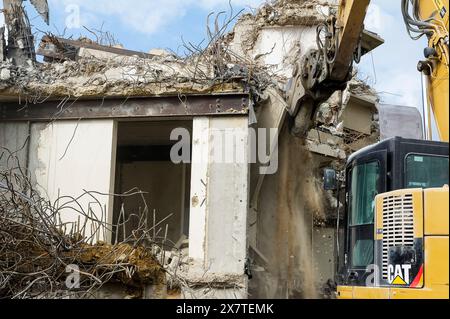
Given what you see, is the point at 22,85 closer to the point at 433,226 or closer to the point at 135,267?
the point at 135,267

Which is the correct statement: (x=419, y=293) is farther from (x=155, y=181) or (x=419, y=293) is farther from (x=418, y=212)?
(x=155, y=181)

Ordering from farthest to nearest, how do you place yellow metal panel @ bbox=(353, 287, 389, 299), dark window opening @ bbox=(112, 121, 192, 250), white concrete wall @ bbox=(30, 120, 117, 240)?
dark window opening @ bbox=(112, 121, 192, 250)
white concrete wall @ bbox=(30, 120, 117, 240)
yellow metal panel @ bbox=(353, 287, 389, 299)

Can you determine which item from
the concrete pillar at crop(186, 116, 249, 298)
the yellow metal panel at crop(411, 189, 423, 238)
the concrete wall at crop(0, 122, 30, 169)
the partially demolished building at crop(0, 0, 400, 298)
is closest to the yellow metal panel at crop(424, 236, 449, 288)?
the yellow metal panel at crop(411, 189, 423, 238)

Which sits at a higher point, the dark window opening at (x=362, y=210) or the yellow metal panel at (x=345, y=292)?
the dark window opening at (x=362, y=210)

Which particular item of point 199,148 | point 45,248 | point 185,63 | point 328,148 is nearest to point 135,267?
point 45,248

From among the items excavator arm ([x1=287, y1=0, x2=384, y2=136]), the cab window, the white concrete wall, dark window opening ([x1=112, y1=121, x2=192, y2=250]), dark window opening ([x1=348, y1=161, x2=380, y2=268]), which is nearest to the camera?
the cab window

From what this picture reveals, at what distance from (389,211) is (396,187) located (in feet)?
1.25

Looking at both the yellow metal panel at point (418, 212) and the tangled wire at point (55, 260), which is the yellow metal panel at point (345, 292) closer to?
the yellow metal panel at point (418, 212)

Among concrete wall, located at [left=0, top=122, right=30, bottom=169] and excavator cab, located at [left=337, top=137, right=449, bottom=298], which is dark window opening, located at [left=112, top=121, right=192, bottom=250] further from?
excavator cab, located at [left=337, top=137, right=449, bottom=298]

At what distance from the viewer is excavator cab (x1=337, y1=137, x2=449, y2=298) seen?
4340mm

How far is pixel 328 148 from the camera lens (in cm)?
888

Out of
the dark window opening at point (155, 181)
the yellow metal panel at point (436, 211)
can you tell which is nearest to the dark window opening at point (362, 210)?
A: the yellow metal panel at point (436, 211)

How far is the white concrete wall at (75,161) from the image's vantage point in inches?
285

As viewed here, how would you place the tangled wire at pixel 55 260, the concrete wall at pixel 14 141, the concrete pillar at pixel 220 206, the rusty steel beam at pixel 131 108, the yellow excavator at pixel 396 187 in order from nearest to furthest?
the yellow excavator at pixel 396 187 → the tangled wire at pixel 55 260 → the concrete pillar at pixel 220 206 → the rusty steel beam at pixel 131 108 → the concrete wall at pixel 14 141
